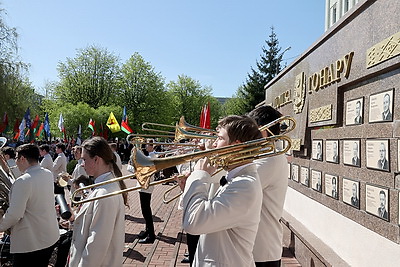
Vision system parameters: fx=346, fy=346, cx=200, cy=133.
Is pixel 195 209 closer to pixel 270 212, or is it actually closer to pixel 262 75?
pixel 270 212

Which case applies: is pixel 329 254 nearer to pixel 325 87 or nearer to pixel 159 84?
pixel 325 87

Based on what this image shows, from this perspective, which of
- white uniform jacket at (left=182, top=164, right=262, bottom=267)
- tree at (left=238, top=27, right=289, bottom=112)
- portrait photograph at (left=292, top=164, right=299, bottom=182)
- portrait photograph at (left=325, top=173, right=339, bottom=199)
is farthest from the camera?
tree at (left=238, top=27, right=289, bottom=112)

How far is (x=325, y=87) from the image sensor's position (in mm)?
5336

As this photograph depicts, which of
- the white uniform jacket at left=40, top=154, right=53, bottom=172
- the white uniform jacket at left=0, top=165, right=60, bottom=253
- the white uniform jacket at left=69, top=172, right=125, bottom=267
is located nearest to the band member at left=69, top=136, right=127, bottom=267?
the white uniform jacket at left=69, top=172, right=125, bottom=267

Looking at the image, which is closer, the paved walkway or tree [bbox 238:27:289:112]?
the paved walkway

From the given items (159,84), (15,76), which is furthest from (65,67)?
(15,76)

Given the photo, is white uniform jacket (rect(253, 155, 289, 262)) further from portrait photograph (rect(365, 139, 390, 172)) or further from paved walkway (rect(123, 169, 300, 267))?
paved walkway (rect(123, 169, 300, 267))

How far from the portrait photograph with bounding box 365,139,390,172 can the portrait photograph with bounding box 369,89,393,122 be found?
235 millimetres

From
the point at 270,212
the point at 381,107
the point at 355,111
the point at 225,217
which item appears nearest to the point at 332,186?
the point at 355,111

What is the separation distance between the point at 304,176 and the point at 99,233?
4391 mm

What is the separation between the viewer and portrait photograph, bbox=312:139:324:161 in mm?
5386

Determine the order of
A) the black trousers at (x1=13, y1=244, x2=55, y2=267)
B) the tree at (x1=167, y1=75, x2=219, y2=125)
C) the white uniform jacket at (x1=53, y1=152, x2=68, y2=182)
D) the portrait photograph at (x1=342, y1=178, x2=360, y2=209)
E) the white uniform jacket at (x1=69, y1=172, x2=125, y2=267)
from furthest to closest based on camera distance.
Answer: the tree at (x1=167, y1=75, x2=219, y2=125)
the white uniform jacket at (x1=53, y1=152, x2=68, y2=182)
the portrait photograph at (x1=342, y1=178, x2=360, y2=209)
the black trousers at (x1=13, y1=244, x2=55, y2=267)
the white uniform jacket at (x1=69, y1=172, x2=125, y2=267)

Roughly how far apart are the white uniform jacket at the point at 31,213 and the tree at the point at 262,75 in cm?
3254

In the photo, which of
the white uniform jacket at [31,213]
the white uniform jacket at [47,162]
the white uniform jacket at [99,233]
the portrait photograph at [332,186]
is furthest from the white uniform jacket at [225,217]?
the white uniform jacket at [47,162]
